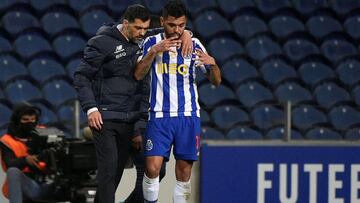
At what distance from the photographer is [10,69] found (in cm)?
857

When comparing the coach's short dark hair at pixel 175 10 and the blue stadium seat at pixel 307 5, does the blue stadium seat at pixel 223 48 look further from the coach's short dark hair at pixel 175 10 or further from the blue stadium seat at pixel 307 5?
the coach's short dark hair at pixel 175 10

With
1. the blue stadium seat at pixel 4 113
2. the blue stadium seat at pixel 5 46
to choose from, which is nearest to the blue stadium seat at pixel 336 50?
the blue stadium seat at pixel 5 46

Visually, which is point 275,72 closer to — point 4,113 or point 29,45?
point 29,45

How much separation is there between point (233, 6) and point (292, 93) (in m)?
1.29

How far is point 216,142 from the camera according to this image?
20.6ft

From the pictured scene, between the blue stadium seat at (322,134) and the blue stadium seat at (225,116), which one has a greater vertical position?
the blue stadium seat at (225,116)

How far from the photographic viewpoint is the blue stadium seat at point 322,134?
277 inches

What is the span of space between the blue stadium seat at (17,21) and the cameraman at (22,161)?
122 inches

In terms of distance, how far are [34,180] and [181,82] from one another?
1704 mm

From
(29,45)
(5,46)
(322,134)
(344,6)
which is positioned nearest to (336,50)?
(344,6)

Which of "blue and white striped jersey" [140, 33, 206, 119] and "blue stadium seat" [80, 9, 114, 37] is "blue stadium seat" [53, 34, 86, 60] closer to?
"blue stadium seat" [80, 9, 114, 37]

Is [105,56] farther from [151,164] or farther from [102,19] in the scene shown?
[102,19]

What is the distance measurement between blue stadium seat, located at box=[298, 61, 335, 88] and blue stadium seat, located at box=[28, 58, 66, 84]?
2.71m

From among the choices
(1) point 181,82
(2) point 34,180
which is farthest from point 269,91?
(1) point 181,82
